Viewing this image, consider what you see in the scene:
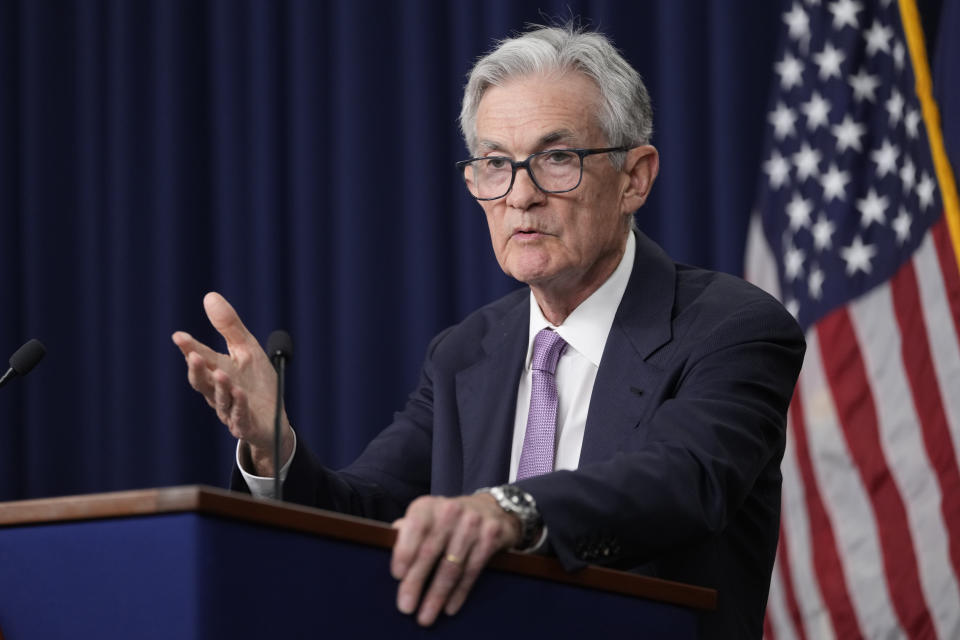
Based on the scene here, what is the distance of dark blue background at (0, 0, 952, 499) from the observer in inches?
168

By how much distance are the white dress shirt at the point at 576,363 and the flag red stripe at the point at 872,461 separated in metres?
Answer: 1.14

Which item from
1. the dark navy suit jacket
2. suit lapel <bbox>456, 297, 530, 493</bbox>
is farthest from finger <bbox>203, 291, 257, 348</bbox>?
suit lapel <bbox>456, 297, 530, 493</bbox>

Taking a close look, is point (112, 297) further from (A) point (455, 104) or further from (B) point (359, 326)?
(A) point (455, 104)

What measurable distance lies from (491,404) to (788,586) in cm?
149

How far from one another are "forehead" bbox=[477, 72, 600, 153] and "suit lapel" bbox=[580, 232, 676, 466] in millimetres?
293

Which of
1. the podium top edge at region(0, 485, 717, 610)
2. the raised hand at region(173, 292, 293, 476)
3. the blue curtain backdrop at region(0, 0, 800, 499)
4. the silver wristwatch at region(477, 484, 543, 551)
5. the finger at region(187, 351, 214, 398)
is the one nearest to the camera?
the podium top edge at region(0, 485, 717, 610)

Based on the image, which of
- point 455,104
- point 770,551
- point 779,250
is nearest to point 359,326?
point 455,104

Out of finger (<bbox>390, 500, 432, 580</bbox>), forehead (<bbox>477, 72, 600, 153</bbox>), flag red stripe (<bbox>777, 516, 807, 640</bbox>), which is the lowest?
flag red stripe (<bbox>777, 516, 807, 640</bbox>)

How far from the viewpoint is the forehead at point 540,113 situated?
229 centimetres

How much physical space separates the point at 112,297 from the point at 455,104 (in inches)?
54.2

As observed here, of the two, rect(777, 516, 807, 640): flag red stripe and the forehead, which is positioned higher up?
the forehead

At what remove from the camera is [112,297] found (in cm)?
448

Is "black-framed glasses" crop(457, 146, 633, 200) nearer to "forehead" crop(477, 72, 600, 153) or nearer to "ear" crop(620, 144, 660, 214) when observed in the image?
"forehead" crop(477, 72, 600, 153)

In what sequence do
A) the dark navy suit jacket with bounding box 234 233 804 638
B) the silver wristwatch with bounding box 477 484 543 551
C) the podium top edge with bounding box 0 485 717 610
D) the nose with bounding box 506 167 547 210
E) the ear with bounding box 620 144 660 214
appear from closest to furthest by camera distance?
1. the podium top edge with bounding box 0 485 717 610
2. the silver wristwatch with bounding box 477 484 543 551
3. the dark navy suit jacket with bounding box 234 233 804 638
4. the nose with bounding box 506 167 547 210
5. the ear with bounding box 620 144 660 214
